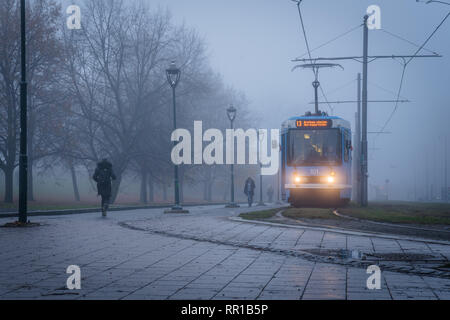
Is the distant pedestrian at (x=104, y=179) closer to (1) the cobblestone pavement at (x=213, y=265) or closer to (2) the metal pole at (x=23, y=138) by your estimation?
(2) the metal pole at (x=23, y=138)

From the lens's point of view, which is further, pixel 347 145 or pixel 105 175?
pixel 347 145

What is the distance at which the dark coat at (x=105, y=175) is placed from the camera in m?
20.2

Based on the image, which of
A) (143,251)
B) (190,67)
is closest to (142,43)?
(190,67)

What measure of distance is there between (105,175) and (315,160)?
7.95 metres

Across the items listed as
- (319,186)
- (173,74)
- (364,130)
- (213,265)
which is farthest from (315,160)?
(213,265)

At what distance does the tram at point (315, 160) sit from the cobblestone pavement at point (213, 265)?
10.8 m

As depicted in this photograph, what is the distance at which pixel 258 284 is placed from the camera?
6598 mm

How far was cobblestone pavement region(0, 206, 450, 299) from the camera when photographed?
615cm

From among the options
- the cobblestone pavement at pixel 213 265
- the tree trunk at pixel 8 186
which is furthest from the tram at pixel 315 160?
the tree trunk at pixel 8 186

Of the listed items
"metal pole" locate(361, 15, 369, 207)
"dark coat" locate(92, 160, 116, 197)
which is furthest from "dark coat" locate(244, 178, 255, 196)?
"dark coat" locate(92, 160, 116, 197)

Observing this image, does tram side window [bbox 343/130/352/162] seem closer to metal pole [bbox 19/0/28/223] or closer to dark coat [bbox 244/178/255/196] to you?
metal pole [bbox 19/0/28/223]

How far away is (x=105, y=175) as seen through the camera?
20.4 m

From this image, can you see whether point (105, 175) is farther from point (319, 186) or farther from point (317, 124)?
point (317, 124)
